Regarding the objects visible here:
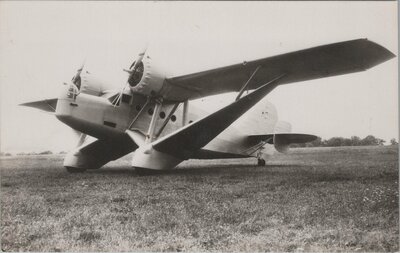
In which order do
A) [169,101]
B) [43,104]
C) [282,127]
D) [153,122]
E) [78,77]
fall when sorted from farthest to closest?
[43,104] → [282,127] → [78,77] → [169,101] → [153,122]

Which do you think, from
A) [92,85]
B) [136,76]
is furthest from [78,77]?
[136,76]

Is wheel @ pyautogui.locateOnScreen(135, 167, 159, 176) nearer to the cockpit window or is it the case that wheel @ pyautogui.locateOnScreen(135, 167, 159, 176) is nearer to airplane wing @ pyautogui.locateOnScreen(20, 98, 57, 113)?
the cockpit window

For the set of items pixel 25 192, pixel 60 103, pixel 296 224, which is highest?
pixel 60 103

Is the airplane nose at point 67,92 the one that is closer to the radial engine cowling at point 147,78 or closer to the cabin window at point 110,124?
the cabin window at point 110,124

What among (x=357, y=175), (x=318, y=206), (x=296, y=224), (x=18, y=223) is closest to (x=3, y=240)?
(x=18, y=223)

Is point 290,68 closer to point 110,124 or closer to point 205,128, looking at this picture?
point 205,128

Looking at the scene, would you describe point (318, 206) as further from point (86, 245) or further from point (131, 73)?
point (131, 73)
